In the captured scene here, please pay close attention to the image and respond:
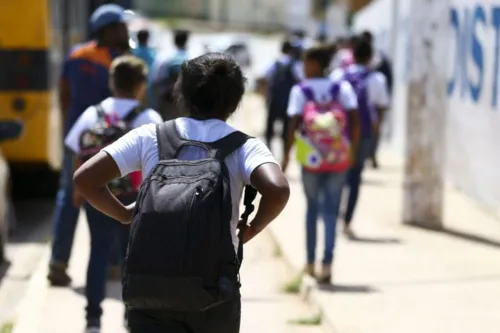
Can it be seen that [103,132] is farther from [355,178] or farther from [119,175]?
[355,178]

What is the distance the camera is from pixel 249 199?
405 cm

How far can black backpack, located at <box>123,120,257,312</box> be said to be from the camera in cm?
369

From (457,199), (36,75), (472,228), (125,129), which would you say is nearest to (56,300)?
(125,129)

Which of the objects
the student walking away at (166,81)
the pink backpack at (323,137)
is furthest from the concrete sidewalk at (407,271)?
the student walking away at (166,81)

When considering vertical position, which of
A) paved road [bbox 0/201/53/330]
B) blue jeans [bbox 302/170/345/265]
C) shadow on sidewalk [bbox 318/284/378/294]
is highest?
blue jeans [bbox 302/170/345/265]

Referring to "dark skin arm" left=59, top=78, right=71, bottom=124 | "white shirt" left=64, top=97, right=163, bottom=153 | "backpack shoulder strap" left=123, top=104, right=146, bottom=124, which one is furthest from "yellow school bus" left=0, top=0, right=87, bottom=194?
"backpack shoulder strap" left=123, top=104, right=146, bottom=124

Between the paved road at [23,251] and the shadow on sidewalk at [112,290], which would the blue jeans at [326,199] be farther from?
the paved road at [23,251]

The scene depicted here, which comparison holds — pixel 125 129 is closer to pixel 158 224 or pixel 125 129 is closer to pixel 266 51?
pixel 158 224

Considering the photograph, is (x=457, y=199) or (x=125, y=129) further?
(x=457, y=199)

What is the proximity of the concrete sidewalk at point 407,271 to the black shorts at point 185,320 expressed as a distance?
2701 millimetres

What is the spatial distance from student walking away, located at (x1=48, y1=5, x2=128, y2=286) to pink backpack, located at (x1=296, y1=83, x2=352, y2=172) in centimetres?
133

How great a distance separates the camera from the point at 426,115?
34.3ft

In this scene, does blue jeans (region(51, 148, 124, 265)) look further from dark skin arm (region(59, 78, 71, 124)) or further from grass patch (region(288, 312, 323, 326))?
grass patch (region(288, 312, 323, 326))

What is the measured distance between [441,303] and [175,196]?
3853 millimetres
